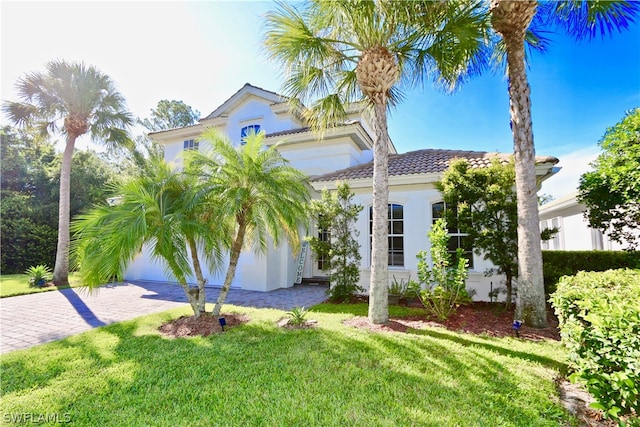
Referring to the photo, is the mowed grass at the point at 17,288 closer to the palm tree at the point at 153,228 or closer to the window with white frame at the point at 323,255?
the palm tree at the point at 153,228

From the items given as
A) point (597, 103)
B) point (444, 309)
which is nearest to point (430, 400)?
point (444, 309)

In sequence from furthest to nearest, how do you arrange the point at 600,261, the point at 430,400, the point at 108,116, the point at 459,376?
the point at 108,116 < the point at 600,261 < the point at 459,376 < the point at 430,400

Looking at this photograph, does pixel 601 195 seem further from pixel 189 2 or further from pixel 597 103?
pixel 189 2

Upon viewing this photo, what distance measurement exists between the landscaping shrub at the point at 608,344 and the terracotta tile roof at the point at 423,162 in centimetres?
663

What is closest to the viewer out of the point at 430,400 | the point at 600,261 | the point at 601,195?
the point at 430,400

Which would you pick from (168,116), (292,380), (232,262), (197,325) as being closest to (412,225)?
(232,262)

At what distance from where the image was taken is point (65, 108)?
1468cm

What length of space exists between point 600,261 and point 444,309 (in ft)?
23.7

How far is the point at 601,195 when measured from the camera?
738 cm

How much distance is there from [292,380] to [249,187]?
4.52 metres

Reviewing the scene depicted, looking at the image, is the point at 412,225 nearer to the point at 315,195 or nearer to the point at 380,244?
the point at 380,244

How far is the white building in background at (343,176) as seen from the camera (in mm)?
10183

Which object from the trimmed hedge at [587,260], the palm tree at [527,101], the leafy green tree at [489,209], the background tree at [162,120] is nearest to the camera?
the palm tree at [527,101]

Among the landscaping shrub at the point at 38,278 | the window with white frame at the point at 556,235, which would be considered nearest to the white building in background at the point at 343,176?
the landscaping shrub at the point at 38,278
